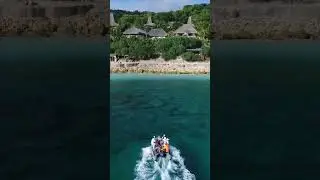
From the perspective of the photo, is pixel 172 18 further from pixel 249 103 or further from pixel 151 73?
pixel 249 103

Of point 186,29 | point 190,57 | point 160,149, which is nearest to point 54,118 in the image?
point 160,149

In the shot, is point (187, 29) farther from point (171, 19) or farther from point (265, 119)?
point (265, 119)

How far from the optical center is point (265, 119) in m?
6.11

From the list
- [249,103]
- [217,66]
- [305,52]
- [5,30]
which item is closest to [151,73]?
[217,66]

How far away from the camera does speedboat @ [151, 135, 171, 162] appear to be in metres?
4.55

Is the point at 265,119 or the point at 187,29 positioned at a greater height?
the point at 187,29

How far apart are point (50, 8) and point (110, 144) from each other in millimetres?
10198

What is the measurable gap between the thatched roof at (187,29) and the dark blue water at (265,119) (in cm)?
148

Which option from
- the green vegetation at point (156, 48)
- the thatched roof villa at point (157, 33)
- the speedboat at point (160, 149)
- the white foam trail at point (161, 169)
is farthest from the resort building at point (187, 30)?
the white foam trail at point (161, 169)

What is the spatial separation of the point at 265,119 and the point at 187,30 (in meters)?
6.40

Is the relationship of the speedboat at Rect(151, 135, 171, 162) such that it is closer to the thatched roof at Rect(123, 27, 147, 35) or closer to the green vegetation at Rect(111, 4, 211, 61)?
the green vegetation at Rect(111, 4, 211, 61)

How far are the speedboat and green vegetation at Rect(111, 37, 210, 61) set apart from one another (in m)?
4.02

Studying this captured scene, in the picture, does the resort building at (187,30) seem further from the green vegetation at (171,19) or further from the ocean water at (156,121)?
the ocean water at (156,121)

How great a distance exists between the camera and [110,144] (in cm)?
487
